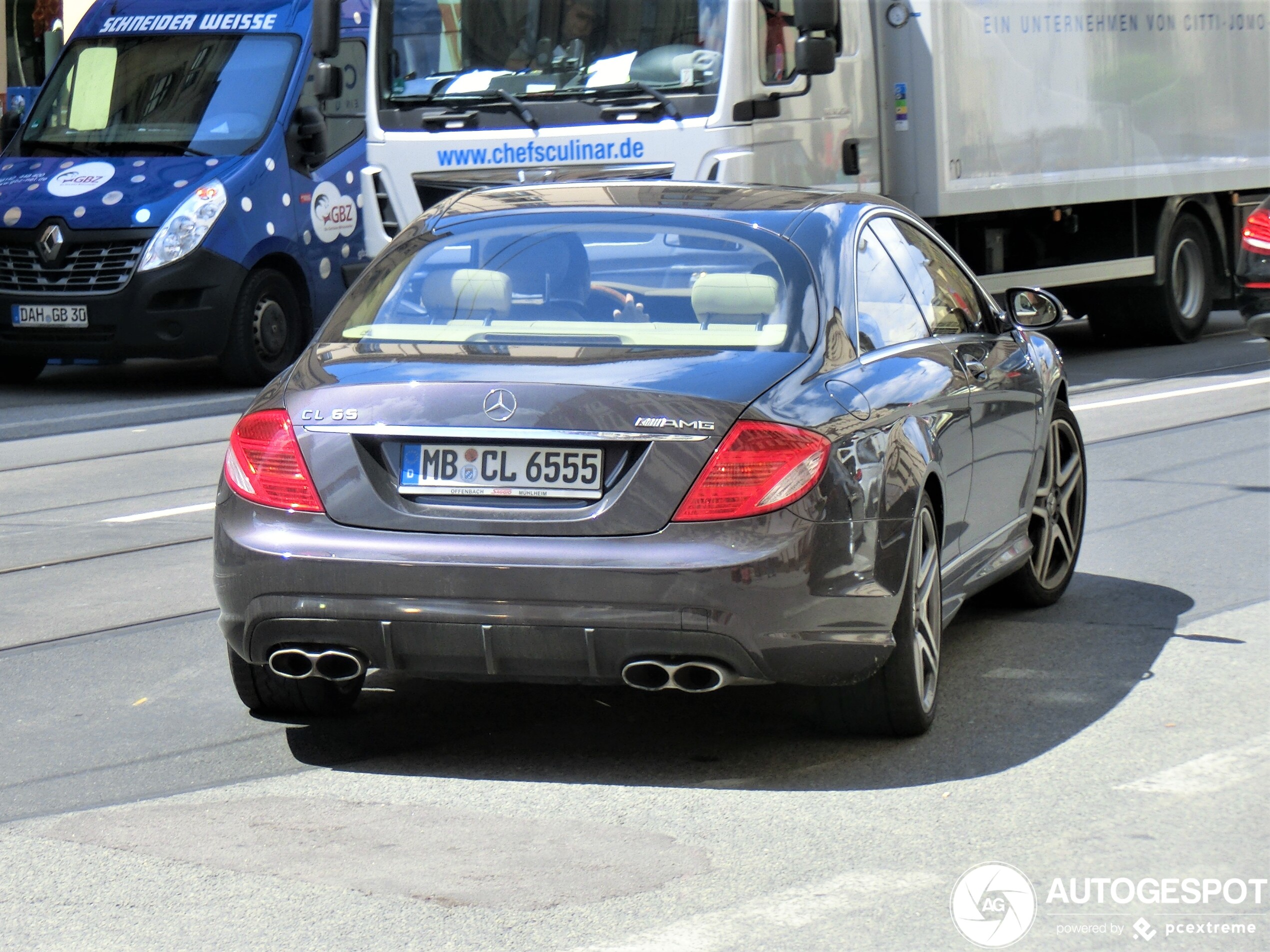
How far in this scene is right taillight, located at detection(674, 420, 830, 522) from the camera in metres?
4.82

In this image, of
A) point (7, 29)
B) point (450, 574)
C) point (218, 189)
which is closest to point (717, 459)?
point (450, 574)

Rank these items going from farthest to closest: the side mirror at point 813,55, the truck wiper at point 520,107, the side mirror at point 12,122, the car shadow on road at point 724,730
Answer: the side mirror at point 12,122 → the truck wiper at point 520,107 → the side mirror at point 813,55 → the car shadow on road at point 724,730

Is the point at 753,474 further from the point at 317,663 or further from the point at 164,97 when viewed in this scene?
the point at 164,97

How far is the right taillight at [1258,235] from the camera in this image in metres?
12.8

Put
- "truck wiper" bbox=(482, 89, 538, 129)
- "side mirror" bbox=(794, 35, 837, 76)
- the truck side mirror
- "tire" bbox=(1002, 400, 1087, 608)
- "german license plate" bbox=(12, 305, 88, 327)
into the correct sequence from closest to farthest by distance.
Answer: "tire" bbox=(1002, 400, 1087, 608), "side mirror" bbox=(794, 35, 837, 76), "truck wiper" bbox=(482, 89, 538, 129), "german license plate" bbox=(12, 305, 88, 327), the truck side mirror

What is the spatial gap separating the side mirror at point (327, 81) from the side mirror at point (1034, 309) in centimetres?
778

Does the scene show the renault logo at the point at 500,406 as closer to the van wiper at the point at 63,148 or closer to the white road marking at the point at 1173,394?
the white road marking at the point at 1173,394

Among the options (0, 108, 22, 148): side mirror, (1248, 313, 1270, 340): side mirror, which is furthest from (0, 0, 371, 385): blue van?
(1248, 313, 1270, 340): side mirror

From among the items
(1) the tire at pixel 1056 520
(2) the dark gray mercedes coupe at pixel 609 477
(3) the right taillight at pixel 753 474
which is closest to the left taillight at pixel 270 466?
(2) the dark gray mercedes coupe at pixel 609 477

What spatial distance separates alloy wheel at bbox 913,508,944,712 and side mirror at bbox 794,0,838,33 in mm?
7010

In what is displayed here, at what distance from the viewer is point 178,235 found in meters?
14.4

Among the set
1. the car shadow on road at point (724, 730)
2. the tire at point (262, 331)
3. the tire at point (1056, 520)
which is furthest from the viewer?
the tire at point (262, 331)

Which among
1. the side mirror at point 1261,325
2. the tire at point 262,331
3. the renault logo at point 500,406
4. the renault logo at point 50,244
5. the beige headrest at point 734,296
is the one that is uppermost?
the beige headrest at point 734,296

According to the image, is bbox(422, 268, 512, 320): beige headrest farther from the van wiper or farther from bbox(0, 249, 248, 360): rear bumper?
the van wiper
